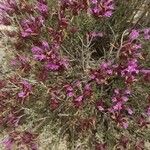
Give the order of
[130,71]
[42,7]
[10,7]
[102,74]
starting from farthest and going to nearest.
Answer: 1. [10,7]
2. [42,7]
3. [102,74]
4. [130,71]

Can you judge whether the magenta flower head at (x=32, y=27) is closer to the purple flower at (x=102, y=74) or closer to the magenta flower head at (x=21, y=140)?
the purple flower at (x=102, y=74)

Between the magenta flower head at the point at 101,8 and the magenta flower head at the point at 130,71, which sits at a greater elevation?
the magenta flower head at the point at 101,8

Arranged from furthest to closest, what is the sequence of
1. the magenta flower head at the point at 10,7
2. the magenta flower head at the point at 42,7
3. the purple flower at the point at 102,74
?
the magenta flower head at the point at 10,7, the magenta flower head at the point at 42,7, the purple flower at the point at 102,74

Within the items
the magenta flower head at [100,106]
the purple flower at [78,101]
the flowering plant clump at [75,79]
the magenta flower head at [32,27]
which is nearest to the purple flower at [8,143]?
the flowering plant clump at [75,79]

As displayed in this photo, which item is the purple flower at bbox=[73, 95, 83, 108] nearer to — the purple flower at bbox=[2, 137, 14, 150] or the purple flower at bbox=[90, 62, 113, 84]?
the purple flower at bbox=[90, 62, 113, 84]

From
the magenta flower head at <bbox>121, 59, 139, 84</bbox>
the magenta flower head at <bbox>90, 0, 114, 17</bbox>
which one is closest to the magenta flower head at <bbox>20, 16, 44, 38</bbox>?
the magenta flower head at <bbox>90, 0, 114, 17</bbox>

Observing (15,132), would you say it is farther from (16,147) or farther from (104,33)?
(104,33)

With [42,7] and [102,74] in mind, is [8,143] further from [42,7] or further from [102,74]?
[42,7]

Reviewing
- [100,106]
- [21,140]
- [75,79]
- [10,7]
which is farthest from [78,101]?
[10,7]
